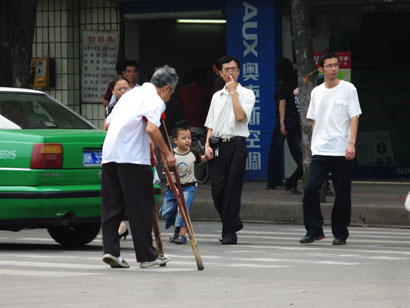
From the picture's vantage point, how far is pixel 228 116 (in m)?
12.1

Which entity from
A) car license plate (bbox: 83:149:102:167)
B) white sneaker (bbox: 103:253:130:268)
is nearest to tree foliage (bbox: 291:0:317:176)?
car license plate (bbox: 83:149:102:167)

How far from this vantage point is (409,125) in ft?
66.9

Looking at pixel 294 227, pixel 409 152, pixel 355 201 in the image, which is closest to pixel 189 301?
pixel 294 227

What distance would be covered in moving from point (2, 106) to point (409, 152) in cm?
1042

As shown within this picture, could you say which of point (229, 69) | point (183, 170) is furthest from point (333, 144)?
point (183, 170)

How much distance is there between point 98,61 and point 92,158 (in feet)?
35.1

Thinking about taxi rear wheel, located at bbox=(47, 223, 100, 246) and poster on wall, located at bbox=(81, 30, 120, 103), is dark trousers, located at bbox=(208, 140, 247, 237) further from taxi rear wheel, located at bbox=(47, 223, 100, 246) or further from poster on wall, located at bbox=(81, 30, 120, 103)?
poster on wall, located at bbox=(81, 30, 120, 103)

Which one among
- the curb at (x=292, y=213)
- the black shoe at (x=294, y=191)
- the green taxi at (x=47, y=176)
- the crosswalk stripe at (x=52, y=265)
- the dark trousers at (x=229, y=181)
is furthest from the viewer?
the black shoe at (x=294, y=191)

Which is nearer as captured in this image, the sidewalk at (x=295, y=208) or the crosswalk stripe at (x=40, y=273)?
the crosswalk stripe at (x=40, y=273)

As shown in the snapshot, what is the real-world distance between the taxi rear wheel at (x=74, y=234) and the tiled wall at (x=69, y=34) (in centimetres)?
998

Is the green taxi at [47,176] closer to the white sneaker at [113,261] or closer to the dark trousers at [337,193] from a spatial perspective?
the white sneaker at [113,261]

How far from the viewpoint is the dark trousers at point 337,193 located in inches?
466

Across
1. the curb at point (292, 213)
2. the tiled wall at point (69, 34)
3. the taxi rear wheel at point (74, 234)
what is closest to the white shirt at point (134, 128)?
the taxi rear wheel at point (74, 234)

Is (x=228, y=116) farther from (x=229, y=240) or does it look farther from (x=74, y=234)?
(x=74, y=234)
